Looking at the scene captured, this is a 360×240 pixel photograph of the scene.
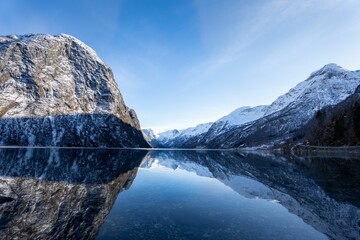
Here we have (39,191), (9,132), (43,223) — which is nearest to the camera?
(43,223)

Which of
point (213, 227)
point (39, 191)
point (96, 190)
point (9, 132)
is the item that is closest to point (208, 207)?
point (213, 227)

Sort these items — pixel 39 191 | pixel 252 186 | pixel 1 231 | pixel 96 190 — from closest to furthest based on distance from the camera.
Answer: pixel 1 231 < pixel 39 191 < pixel 96 190 < pixel 252 186

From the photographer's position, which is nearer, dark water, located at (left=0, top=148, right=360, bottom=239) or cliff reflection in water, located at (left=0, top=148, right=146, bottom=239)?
cliff reflection in water, located at (left=0, top=148, right=146, bottom=239)

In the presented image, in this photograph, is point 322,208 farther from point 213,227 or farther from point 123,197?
point 123,197

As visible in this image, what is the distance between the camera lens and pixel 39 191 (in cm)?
2395

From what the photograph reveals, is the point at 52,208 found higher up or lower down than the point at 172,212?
higher up

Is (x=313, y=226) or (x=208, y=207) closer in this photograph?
(x=313, y=226)

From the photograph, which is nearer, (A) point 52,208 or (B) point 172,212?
(A) point 52,208

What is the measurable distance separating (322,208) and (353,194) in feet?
21.9

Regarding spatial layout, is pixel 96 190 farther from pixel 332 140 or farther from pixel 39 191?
pixel 332 140

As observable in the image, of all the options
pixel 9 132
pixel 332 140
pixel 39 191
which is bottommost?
pixel 332 140

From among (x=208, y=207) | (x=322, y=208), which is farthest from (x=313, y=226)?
(x=208, y=207)

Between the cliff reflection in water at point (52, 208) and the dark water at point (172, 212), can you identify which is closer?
the cliff reflection in water at point (52, 208)

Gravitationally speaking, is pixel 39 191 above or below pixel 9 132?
below
